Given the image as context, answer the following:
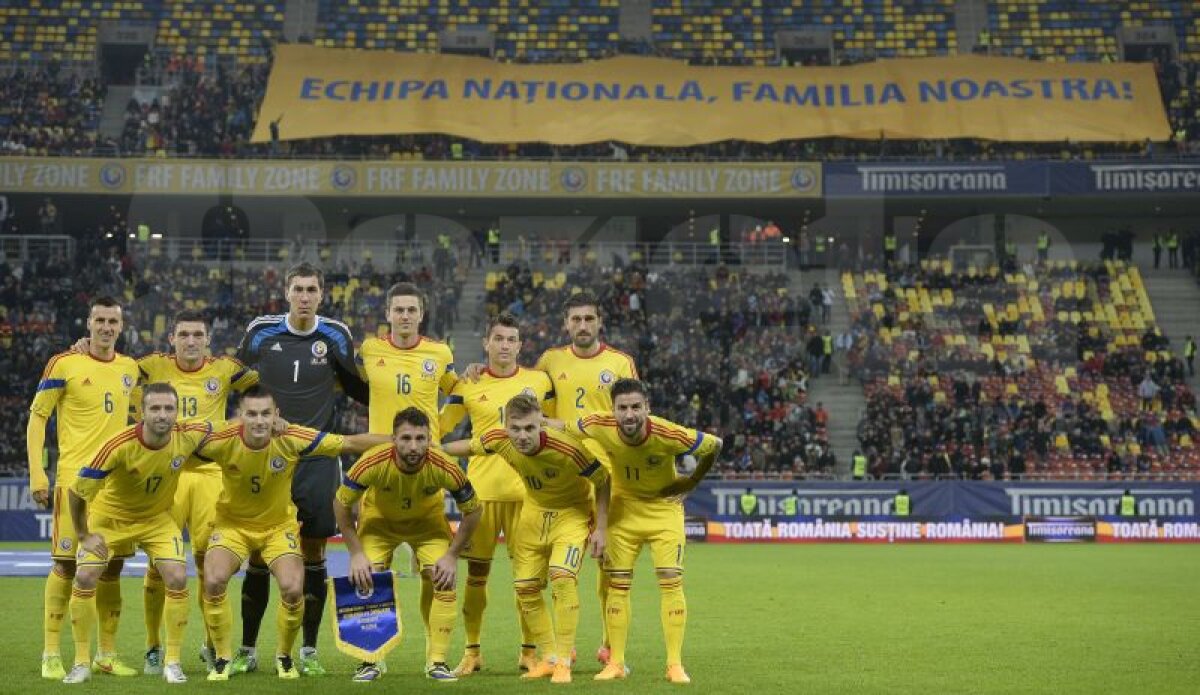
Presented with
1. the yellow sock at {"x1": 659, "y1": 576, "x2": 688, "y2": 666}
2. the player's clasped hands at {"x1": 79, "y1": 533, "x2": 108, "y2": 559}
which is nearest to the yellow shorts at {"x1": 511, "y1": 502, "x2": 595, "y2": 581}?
the yellow sock at {"x1": 659, "y1": 576, "x2": 688, "y2": 666}

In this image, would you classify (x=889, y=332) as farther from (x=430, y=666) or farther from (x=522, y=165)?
(x=430, y=666)

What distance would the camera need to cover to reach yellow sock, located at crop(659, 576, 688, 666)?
31.9 ft

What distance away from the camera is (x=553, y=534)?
33.3 ft

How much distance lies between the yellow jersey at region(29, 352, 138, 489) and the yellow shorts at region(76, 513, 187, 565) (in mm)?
1100

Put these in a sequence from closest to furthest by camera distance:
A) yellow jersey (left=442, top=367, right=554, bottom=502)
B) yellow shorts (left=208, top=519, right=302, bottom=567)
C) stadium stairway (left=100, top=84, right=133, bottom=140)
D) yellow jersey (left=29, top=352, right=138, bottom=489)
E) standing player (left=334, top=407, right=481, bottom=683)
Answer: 1. standing player (left=334, top=407, right=481, bottom=683)
2. yellow shorts (left=208, top=519, right=302, bottom=567)
3. yellow jersey (left=442, top=367, right=554, bottom=502)
4. yellow jersey (left=29, top=352, right=138, bottom=489)
5. stadium stairway (left=100, top=84, right=133, bottom=140)

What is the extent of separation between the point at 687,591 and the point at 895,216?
28.4 meters

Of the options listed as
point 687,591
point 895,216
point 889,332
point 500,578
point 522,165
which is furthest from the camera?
point 895,216

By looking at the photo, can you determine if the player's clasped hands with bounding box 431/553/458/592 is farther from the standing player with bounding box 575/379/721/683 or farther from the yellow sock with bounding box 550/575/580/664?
the standing player with bounding box 575/379/721/683

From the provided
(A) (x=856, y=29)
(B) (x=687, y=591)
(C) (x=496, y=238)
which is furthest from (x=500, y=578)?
(A) (x=856, y=29)

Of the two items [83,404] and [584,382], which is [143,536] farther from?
[584,382]

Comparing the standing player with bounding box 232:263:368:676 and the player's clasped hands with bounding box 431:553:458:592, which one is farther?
the standing player with bounding box 232:263:368:676

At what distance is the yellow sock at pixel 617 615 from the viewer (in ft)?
32.2

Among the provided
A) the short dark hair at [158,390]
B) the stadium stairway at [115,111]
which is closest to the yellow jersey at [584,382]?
the short dark hair at [158,390]

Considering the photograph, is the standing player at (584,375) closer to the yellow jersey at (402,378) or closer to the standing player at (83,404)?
the yellow jersey at (402,378)
